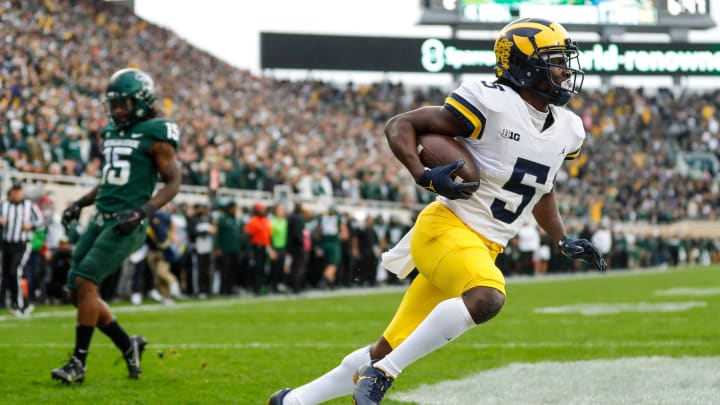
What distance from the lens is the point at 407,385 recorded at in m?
5.86

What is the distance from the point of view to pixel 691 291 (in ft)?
52.7

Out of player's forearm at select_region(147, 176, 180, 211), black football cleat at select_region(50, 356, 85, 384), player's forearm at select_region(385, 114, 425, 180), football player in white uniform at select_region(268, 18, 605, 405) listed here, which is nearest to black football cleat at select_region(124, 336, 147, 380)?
black football cleat at select_region(50, 356, 85, 384)

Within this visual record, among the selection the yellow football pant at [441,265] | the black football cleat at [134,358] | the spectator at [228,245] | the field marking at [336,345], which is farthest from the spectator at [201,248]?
the yellow football pant at [441,265]

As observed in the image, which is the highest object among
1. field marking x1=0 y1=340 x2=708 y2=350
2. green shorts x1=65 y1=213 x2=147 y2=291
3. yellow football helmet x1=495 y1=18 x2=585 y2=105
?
yellow football helmet x1=495 y1=18 x2=585 y2=105

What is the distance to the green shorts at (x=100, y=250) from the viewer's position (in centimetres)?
595

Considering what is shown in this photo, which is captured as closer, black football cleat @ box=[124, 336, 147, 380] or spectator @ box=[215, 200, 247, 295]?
black football cleat @ box=[124, 336, 147, 380]

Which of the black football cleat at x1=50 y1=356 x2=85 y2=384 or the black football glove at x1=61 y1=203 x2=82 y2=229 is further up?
the black football glove at x1=61 y1=203 x2=82 y2=229

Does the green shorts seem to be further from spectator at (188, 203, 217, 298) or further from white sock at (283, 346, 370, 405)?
spectator at (188, 203, 217, 298)

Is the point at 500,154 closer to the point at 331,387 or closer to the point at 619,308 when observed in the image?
the point at 331,387

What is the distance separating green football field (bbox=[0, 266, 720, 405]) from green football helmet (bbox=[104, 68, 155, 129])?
4.91ft

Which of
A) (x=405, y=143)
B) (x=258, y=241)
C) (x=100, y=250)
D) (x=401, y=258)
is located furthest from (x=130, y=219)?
(x=258, y=241)

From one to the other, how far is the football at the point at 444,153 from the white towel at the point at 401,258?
38 centimetres

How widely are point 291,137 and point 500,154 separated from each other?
24.3m

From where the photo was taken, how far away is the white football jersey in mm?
4113
